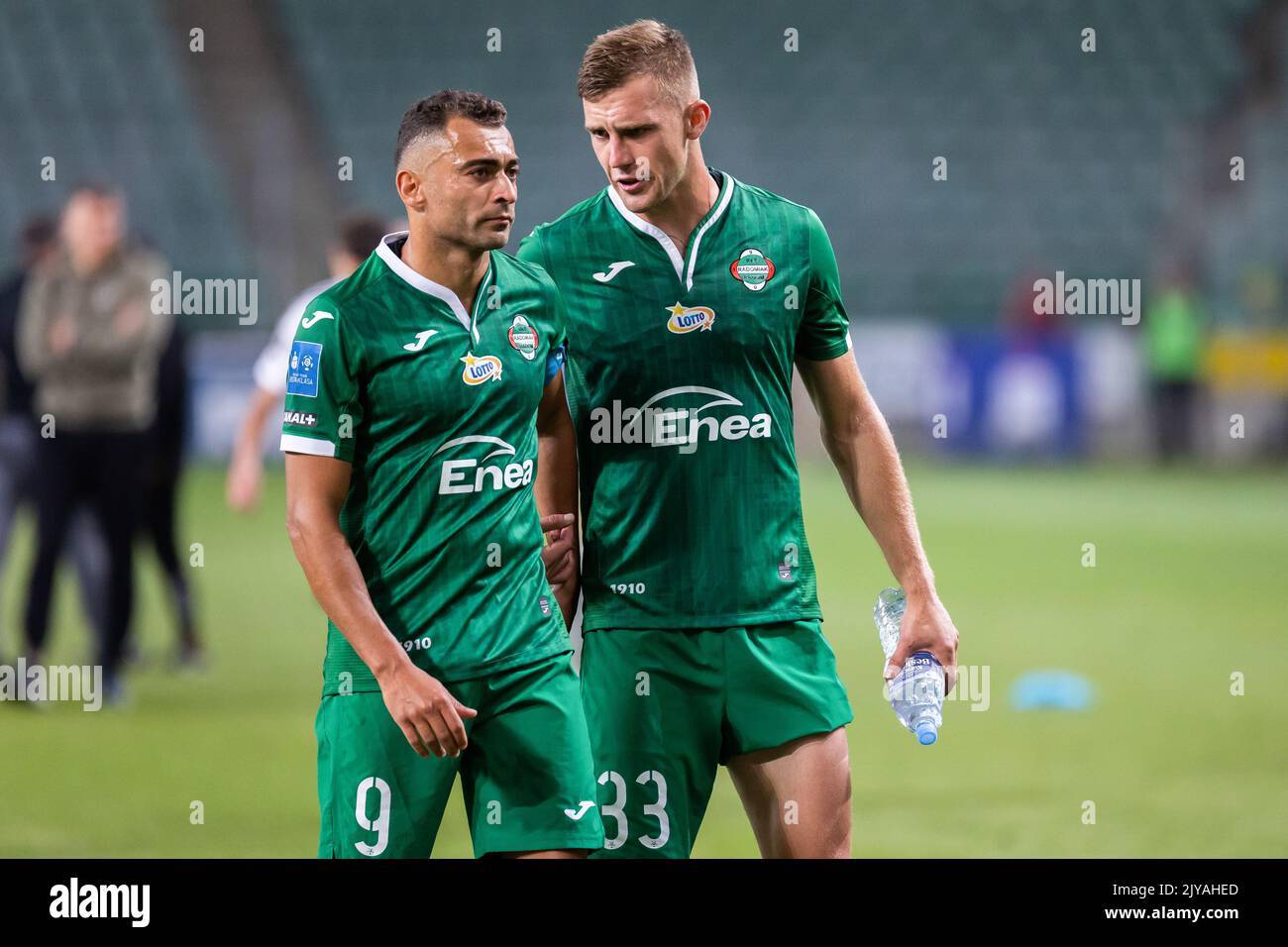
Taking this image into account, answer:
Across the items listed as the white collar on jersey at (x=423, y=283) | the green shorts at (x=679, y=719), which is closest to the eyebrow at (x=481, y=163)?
the white collar on jersey at (x=423, y=283)

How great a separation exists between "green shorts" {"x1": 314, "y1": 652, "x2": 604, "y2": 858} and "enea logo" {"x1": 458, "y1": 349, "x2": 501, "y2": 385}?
1.99 ft

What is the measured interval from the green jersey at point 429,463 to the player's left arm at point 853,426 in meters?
0.80

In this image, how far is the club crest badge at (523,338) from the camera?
384 centimetres

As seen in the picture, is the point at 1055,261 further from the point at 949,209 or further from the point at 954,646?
the point at 954,646

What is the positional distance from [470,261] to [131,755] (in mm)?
4587

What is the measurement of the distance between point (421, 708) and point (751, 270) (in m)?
1.34

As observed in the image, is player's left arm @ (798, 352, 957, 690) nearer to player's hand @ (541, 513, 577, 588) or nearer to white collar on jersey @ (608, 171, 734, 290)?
white collar on jersey @ (608, 171, 734, 290)

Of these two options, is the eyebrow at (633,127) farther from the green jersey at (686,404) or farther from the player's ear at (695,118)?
the green jersey at (686,404)

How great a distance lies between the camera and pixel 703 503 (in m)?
4.19

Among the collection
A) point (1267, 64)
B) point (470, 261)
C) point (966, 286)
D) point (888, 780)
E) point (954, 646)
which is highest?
point (1267, 64)

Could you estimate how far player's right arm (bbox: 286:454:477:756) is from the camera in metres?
3.52

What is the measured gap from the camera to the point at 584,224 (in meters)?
4.25

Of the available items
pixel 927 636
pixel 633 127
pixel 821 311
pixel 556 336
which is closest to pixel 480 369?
pixel 556 336
